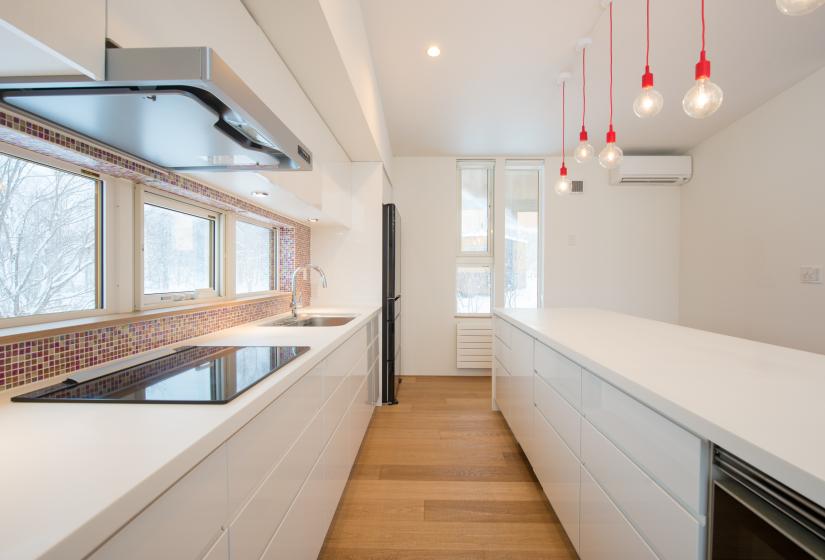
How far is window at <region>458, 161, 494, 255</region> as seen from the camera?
4.28 meters

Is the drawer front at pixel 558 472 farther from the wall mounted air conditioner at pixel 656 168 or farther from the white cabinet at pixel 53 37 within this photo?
the wall mounted air conditioner at pixel 656 168

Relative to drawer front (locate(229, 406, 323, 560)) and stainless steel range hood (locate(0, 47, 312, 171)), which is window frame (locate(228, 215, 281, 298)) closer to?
stainless steel range hood (locate(0, 47, 312, 171))

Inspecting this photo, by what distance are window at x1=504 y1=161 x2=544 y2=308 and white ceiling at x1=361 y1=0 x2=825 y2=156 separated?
74cm

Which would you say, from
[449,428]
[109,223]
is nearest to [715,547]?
[109,223]

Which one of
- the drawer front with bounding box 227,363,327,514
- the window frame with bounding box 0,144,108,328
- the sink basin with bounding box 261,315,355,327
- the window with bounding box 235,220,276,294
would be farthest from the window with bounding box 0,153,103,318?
the sink basin with bounding box 261,315,355,327

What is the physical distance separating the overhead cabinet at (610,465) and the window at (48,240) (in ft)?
5.66

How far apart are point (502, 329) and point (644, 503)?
5.89 ft

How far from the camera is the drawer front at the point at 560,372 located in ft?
4.43

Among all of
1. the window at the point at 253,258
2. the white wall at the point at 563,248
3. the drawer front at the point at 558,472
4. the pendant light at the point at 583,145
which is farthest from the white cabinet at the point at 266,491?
the white wall at the point at 563,248

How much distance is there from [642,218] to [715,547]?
13.9ft

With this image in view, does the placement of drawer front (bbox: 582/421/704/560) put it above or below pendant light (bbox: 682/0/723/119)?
below

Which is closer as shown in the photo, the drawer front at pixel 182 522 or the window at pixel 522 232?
the drawer front at pixel 182 522

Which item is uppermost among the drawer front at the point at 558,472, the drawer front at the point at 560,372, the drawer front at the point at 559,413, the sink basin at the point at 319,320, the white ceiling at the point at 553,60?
the white ceiling at the point at 553,60

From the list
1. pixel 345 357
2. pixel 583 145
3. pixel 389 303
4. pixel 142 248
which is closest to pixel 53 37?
pixel 142 248
